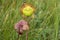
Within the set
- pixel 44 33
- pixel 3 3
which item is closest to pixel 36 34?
pixel 44 33

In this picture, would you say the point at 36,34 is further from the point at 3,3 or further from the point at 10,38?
the point at 3,3

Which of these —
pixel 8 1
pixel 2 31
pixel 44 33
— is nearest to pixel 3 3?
pixel 8 1

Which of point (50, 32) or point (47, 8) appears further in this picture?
point (47, 8)

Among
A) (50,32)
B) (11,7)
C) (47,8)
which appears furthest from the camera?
(47,8)

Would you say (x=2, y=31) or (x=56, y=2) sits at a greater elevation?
(x=56, y=2)

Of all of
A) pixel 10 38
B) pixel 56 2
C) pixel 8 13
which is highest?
pixel 56 2

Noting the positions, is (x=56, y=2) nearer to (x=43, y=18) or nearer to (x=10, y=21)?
(x=43, y=18)

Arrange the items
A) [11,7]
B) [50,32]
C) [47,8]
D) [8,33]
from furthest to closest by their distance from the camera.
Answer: [47,8] < [11,7] < [50,32] < [8,33]
